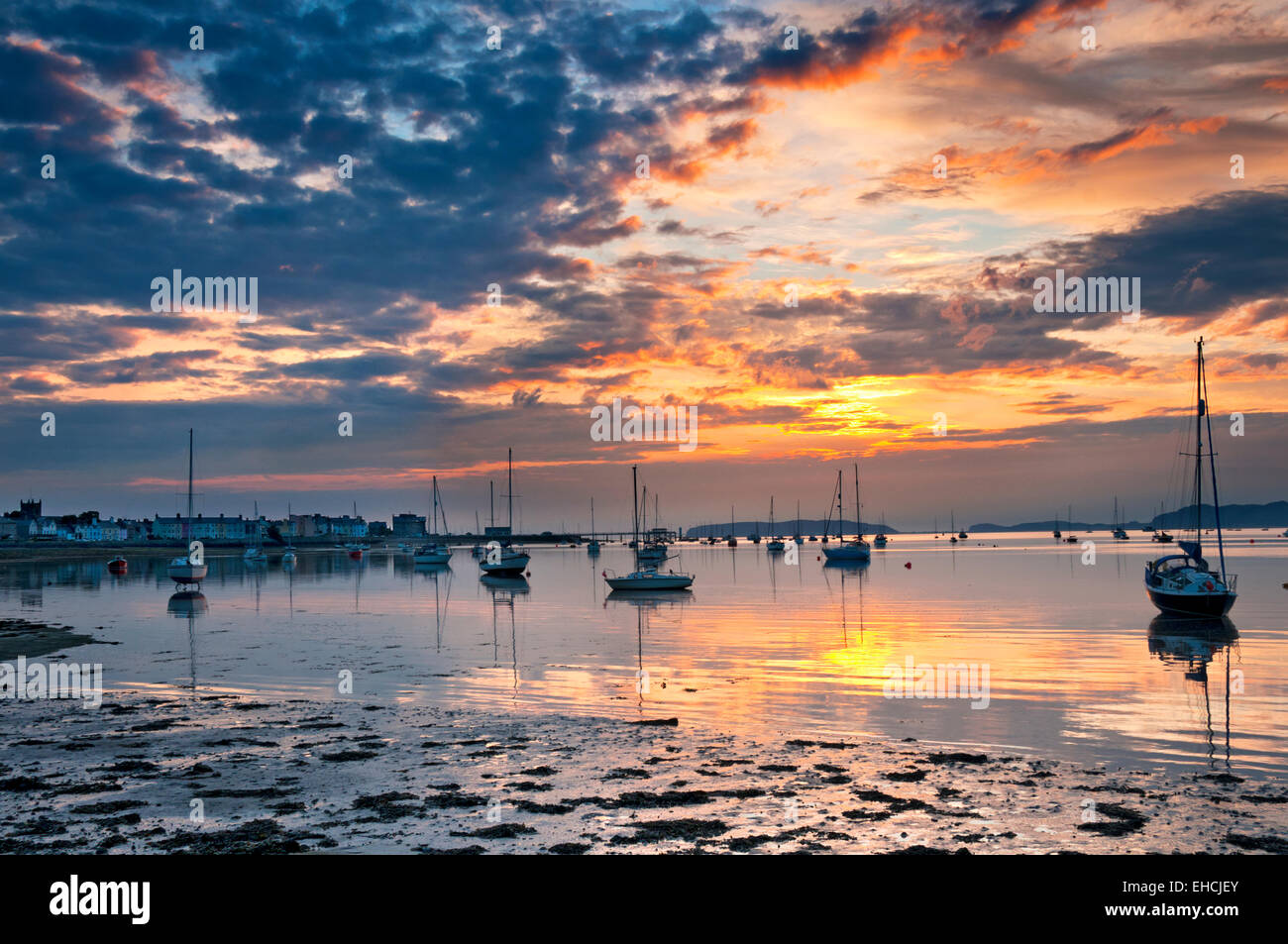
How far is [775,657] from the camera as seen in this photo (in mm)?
37219

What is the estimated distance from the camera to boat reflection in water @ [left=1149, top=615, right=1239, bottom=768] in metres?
24.2

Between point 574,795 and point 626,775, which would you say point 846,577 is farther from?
point 574,795

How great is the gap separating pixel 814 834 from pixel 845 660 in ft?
77.8

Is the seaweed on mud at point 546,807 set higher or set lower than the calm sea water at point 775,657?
higher

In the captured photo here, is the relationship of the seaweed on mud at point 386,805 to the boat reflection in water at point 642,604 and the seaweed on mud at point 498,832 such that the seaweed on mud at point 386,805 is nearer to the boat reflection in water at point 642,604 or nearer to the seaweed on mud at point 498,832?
the seaweed on mud at point 498,832

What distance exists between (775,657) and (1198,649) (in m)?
18.7

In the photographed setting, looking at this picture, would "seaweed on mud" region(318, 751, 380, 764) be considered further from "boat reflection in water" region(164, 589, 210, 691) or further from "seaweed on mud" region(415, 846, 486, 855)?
"boat reflection in water" region(164, 589, 210, 691)

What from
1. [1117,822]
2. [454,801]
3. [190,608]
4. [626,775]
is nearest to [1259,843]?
[1117,822]

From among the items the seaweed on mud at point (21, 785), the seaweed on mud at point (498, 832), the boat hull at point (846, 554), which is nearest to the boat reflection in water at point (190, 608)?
the seaweed on mud at point (21, 785)

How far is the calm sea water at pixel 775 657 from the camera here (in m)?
23.3

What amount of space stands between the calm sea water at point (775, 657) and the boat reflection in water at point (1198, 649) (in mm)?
148
